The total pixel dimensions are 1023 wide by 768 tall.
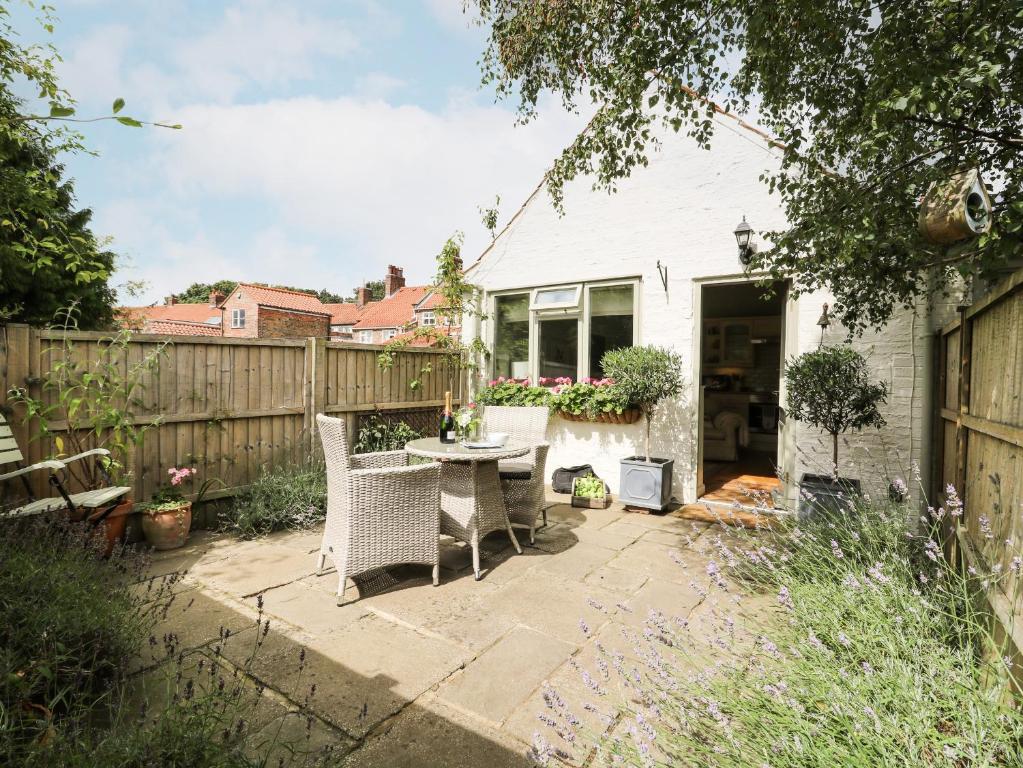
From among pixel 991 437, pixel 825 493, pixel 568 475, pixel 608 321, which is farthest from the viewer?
pixel 608 321

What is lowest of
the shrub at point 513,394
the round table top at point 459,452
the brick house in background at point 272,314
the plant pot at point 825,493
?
the plant pot at point 825,493

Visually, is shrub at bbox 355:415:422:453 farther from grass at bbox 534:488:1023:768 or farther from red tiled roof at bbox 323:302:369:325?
red tiled roof at bbox 323:302:369:325

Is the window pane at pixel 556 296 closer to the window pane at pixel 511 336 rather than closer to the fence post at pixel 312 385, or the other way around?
the window pane at pixel 511 336

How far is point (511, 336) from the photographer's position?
21.5 ft

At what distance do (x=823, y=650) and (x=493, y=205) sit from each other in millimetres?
5939

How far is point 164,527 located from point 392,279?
27210mm

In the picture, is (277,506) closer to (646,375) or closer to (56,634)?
(56,634)

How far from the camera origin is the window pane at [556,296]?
19.6 feet

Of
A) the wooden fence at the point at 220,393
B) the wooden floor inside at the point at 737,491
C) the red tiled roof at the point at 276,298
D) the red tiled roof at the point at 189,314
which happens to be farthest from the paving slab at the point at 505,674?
the red tiled roof at the point at 189,314

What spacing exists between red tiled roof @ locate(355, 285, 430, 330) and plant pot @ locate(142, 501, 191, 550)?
23.4 m

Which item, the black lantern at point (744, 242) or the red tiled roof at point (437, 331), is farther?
the red tiled roof at point (437, 331)

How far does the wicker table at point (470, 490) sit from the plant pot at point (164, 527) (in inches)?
69.6

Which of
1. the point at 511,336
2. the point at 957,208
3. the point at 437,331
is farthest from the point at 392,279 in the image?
the point at 957,208

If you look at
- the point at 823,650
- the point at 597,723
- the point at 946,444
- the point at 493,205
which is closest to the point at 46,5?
the point at 493,205
